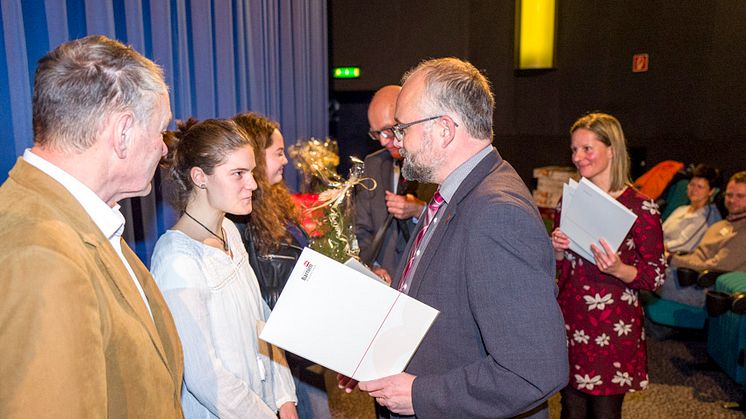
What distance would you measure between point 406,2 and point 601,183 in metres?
4.15

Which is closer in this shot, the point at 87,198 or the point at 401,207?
the point at 87,198

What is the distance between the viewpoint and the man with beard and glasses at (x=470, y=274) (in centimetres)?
116

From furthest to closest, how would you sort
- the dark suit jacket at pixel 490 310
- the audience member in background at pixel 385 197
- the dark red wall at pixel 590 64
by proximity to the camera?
1. the dark red wall at pixel 590 64
2. the audience member in background at pixel 385 197
3. the dark suit jacket at pixel 490 310

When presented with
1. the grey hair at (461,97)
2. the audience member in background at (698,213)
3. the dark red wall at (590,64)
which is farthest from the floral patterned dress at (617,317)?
the dark red wall at (590,64)

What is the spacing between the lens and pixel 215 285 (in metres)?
1.59

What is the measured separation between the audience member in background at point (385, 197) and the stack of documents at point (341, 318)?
5.07 ft

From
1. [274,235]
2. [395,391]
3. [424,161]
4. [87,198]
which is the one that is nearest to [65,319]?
[87,198]

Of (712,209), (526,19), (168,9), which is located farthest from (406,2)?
(168,9)

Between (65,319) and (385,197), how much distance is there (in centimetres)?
224

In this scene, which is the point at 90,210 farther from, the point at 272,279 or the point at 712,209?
the point at 712,209

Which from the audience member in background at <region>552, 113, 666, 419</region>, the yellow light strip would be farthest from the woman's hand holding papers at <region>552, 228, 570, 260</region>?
the yellow light strip

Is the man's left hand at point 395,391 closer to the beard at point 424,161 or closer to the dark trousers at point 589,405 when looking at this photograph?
the beard at point 424,161

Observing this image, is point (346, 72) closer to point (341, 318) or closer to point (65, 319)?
point (341, 318)

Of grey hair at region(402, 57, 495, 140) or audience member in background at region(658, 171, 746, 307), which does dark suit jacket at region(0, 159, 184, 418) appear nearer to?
grey hair at region(402, 57, 495, 140)
